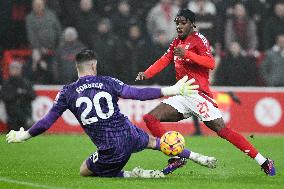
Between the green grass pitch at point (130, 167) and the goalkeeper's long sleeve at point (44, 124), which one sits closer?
the green grass pitch at point (130, 167)

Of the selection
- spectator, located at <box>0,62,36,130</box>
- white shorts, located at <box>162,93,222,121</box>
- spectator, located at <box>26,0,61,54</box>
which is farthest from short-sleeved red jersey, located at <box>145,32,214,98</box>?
spectator, located at <box>26,0,61,54</box>

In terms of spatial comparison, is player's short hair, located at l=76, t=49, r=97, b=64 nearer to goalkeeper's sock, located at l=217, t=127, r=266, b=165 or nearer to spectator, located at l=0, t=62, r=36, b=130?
goalkeeper's sock, located at l=217, t=127, r=266, b=165

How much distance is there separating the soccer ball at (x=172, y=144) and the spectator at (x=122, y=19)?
9092 millimetres

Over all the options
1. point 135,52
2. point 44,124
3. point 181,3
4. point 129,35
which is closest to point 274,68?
point 181,3

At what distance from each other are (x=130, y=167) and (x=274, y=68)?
8357 millimetres

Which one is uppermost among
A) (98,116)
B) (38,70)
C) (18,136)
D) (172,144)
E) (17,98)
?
(98,116)

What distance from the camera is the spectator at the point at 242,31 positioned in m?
19.8

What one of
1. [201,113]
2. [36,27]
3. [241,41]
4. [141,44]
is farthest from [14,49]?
[201,113]

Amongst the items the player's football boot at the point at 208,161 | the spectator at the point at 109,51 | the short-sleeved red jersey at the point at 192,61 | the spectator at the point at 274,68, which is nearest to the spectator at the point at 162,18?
the spectator at the point at 109,51

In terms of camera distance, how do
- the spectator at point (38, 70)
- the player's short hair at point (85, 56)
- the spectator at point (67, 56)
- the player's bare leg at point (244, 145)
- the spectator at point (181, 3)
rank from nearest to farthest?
the player's short hair at point (85, 56)
the player's bare leg at point (244, 145)
the spectator at point (67, 56)
the spectator at point (38, 70)
the spectator at point (181, 3)

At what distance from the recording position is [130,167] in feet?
41.1

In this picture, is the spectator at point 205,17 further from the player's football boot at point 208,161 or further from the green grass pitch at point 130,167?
the player's football boot at point 208,161

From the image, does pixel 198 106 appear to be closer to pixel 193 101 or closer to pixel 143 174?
pixel 193 101

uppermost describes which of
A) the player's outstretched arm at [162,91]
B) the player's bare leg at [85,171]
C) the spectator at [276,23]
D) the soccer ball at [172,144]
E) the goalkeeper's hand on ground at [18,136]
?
the player's outstretched arm at [162,91]
